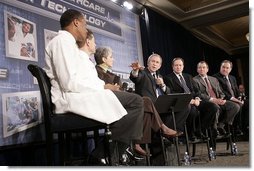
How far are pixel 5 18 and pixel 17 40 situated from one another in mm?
175

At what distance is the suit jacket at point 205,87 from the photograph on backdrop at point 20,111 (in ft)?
4.34

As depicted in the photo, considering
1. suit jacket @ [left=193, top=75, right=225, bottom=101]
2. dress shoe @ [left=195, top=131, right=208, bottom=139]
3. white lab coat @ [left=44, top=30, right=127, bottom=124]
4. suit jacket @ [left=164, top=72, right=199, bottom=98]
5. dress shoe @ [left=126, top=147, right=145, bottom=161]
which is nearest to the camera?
white lab coat @ [left=44, top=30, right=127, bottom=124]

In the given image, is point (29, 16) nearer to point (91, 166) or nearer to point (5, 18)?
point (5, 18)

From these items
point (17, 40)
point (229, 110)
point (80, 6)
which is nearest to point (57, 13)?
point (80, 6)

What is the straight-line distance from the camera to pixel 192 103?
2762 mm

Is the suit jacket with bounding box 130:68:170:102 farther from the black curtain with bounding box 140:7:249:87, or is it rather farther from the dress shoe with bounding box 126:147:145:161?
the dress shoe with bounding box 126:147:145:161

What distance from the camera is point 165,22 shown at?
2.39 metres

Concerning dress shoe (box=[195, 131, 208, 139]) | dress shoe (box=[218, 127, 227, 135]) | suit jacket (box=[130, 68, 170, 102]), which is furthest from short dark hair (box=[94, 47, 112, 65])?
dress shoe (box=[218, 127, 227, 135])

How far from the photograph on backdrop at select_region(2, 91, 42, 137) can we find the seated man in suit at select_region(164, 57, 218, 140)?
1.20 m

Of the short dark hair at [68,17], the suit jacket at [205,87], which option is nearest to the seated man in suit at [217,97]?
the suit jacket at [205,87]

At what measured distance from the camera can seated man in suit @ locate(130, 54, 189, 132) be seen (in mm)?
2512

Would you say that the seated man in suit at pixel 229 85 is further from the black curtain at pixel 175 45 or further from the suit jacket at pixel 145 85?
the suit jacket at pixel 145 85

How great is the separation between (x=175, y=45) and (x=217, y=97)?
1.94 ft

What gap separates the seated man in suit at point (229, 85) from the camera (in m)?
2.00
